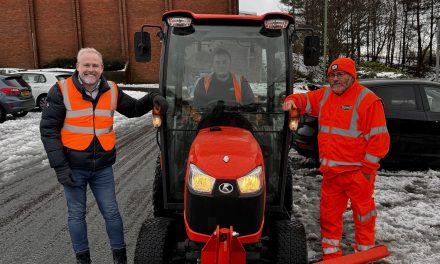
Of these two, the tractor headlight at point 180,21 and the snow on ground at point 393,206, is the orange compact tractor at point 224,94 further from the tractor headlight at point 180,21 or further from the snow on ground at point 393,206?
the snow on ground at point 393,206

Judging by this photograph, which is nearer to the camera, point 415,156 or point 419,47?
Result: point 415,156

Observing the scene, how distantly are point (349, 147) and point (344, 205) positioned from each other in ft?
1.88

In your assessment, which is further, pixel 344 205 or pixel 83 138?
pixel 344 205

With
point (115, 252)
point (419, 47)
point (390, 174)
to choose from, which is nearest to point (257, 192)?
point (115, 252)

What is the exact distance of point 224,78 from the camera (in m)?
3.36

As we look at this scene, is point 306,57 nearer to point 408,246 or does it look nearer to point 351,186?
point 351,186

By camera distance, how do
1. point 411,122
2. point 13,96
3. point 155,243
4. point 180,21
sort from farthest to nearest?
point 13,96
point 411,122
point 180,21
point 155,243

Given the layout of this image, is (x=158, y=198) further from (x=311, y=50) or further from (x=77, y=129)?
(x=311, y=50)

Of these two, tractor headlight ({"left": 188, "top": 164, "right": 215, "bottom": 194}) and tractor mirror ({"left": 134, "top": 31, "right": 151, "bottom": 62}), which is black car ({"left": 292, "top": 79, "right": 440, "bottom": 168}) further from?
tractor headlight ({"left": 188, "top": 164, "right": 215, "bottom": 194})

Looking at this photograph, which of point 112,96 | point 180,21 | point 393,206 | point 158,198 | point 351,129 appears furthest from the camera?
point 393,206

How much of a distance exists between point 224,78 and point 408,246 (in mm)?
2468

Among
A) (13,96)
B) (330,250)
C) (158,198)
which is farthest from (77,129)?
(13,96)

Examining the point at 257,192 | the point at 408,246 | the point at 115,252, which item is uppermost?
the point at 257,192

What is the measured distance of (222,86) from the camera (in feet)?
11.0
